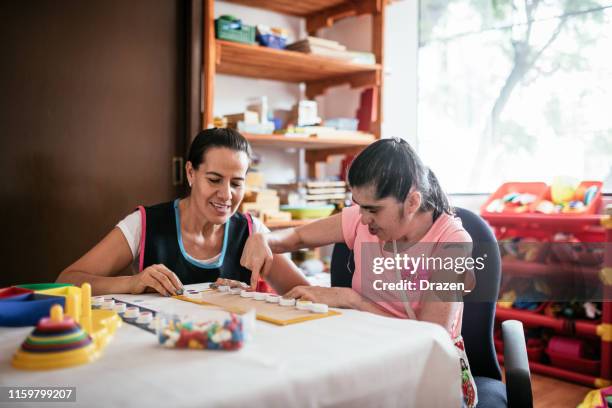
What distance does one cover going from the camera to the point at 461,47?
3410 mm

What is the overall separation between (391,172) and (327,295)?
1.07 feet

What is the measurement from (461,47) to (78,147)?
227 centimetres

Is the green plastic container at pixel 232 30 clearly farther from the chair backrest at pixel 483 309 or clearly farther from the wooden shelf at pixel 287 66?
the chair backrest at pixel 483 309

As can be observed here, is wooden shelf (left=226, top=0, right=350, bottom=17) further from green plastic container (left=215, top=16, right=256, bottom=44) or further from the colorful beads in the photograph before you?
the colorful beads

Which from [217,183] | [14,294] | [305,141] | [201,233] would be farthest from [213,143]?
[305,141]

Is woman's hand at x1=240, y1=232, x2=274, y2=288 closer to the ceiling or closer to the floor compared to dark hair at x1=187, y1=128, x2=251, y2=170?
closer to the floor

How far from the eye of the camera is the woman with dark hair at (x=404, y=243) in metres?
Answer: 1.27

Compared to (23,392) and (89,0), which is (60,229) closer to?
(89,0)

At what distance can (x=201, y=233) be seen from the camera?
179 centimetres

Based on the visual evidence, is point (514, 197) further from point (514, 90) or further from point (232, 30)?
point (232, 30)

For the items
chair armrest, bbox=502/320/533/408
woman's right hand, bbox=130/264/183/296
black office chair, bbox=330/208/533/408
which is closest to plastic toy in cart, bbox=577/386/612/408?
black office chair, bbox=330/208/533/408

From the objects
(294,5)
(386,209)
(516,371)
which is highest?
(294,5)

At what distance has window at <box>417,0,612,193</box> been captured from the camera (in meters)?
2.93

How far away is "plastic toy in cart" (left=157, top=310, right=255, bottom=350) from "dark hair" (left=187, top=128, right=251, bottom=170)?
3.02ft
